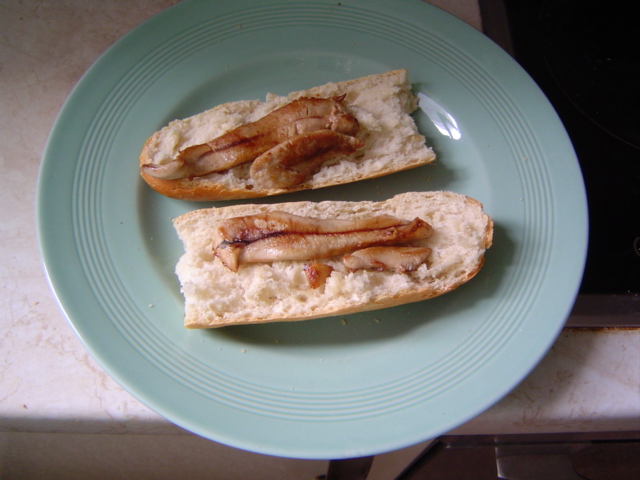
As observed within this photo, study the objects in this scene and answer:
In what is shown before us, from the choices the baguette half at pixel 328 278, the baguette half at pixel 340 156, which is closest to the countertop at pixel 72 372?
the baguette half at pixel 328 278

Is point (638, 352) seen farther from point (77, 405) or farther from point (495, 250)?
point (77, 405)

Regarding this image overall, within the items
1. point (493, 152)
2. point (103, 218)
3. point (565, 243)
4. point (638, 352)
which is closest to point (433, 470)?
point (638, 352)

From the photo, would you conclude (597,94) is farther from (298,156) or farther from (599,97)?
(298,156)

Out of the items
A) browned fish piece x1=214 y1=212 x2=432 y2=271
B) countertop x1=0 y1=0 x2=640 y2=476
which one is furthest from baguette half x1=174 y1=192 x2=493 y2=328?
countertop x1=0 y1=0 x2=640 y2=476

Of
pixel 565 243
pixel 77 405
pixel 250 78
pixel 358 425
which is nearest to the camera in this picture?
pixel 358 425

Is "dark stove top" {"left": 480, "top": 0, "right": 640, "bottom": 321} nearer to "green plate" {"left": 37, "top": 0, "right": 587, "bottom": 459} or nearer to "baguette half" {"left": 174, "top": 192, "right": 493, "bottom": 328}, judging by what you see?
"green plate" {"left": 37, "top": 0, "right": 587, "bottom": 459}

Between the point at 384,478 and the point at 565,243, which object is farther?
the point at 384,478

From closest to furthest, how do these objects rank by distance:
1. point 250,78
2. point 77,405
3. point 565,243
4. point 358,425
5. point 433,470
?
point 358,425, point 77,405, point 565,243, point 433,470, point 250,78
